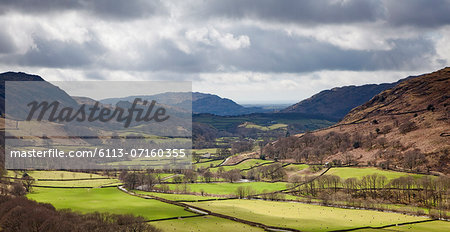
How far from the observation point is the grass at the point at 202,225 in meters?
96.8

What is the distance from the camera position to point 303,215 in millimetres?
116125

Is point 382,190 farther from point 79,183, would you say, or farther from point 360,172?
point 79,183

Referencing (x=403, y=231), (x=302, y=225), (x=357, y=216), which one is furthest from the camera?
(x=357, y=216)

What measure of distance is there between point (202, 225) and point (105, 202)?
5144cm

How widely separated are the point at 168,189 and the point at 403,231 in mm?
101637

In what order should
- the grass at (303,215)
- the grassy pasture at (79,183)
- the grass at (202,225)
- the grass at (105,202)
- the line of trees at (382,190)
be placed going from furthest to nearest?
the grassy pasture at (79,183), the line of trees at (382,190), the grass at (105,202), the grass at (303,215), the grass at (202,225)

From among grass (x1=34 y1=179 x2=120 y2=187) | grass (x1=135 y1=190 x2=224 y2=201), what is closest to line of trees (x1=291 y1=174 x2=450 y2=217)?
grass (x1=135 y1=190 x2=224 y2=201)

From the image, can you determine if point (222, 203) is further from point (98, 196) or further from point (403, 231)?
point (403, 231)

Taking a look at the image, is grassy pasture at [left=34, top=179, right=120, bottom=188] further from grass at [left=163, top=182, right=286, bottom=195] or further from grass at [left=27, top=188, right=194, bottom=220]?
grass at [left=163, top=182, right=286, bottom=195]

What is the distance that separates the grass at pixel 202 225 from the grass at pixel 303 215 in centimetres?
699

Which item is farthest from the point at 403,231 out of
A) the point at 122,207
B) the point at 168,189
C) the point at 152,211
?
the point at 168,189

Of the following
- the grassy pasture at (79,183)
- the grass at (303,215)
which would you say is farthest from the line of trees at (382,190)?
the grassy pasture at (79,183)

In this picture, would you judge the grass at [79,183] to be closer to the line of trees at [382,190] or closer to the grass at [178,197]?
the grass at [178,197]

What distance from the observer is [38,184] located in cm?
18238
